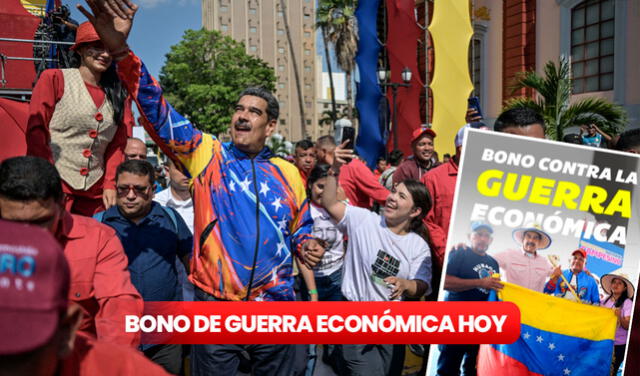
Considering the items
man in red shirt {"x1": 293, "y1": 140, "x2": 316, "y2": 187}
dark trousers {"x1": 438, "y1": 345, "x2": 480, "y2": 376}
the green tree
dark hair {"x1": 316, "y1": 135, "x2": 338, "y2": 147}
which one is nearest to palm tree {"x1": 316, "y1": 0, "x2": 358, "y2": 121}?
the green tree

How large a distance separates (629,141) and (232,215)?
2.60m

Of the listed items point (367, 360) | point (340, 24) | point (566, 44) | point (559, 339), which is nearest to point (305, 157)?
point (367, 360)

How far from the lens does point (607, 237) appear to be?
9.99ft

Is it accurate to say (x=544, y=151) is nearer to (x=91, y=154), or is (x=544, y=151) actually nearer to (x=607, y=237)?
(x=607, y=237)

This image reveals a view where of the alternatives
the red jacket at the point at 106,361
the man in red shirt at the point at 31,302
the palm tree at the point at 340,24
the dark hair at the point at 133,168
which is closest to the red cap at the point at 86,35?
the dark hair at the point at 133,168

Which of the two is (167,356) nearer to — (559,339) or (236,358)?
(236,358)

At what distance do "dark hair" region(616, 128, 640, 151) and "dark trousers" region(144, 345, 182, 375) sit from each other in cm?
323

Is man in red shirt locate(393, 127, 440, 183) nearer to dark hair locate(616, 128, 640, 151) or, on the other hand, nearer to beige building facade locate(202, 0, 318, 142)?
dark hair locate(616, 128, 640, 151)

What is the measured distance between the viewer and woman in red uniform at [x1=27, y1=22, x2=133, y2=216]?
315cm

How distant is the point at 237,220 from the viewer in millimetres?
3025

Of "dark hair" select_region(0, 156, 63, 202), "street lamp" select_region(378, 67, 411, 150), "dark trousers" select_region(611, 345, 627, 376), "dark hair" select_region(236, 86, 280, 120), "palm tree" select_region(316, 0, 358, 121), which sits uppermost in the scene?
"palm tree" select_region(316, 0, 358, 121)

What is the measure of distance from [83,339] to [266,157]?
6.43ft

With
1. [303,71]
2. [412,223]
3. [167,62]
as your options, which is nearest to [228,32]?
[303,71]

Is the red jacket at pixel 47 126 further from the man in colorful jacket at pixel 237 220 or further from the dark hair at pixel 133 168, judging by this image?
the man in colorful jacket at pixel 237 220
